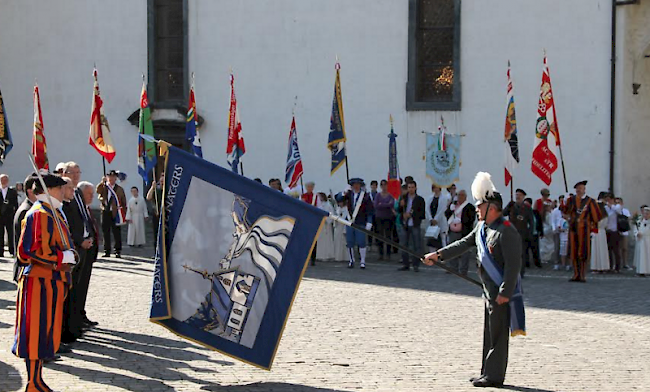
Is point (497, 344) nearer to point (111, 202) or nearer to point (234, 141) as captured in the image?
point (111, 202)

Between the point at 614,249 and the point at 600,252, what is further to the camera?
the point at 614,249

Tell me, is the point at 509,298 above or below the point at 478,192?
below

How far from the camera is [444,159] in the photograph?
23484mm

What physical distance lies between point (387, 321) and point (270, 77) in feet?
44.3

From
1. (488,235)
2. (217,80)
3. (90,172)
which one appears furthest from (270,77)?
(488,235)

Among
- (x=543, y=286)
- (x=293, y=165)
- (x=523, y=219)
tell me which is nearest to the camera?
(x=543, y=286)

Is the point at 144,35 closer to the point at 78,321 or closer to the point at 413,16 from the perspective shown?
the point at 413,16

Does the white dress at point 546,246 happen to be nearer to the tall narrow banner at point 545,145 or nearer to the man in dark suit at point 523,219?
the man in dark suit at point 523,219

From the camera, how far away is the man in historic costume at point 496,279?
8391mm

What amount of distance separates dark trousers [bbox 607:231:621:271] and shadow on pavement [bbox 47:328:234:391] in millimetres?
11446

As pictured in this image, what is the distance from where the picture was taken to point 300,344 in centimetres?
1027

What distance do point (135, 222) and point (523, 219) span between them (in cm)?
884

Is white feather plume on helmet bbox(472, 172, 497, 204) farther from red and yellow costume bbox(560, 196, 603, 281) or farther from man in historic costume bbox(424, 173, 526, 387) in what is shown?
red and yellow costume bbox(560, 196, 603, 281)

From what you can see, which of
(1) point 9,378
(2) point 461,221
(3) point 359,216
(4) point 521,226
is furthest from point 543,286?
(1) point 9,378
